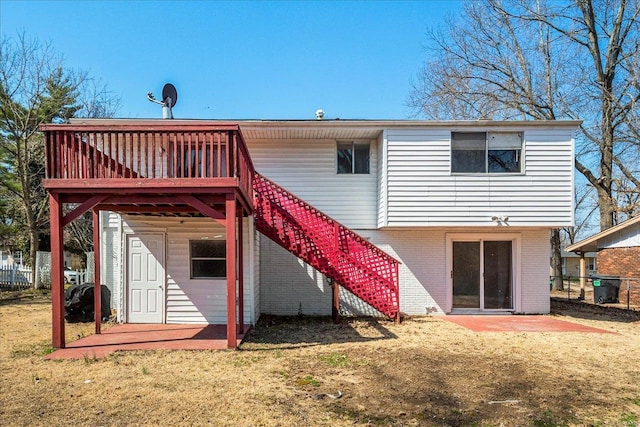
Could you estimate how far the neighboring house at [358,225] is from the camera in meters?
9.60

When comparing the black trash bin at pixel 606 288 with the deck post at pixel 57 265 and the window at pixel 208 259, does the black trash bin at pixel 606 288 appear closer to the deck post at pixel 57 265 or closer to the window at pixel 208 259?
the window at pixel 208 259

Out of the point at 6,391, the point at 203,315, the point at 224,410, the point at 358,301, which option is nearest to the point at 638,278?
the point at 358,301

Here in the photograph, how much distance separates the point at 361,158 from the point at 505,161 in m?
3.75

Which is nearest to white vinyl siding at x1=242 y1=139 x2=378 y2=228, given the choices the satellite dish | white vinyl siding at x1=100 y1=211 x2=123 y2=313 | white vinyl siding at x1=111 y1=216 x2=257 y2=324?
the satellite dish

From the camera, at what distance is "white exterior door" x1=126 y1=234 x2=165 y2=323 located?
9703mm

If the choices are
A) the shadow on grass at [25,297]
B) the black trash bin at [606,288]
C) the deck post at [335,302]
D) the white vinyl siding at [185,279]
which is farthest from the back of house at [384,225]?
the black trash bin at [606,288]

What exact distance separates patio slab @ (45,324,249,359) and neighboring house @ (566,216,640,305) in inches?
585

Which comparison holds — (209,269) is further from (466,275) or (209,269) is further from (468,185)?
(466,275)

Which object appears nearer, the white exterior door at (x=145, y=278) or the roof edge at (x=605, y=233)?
the white exterior door at (x=145, y=278)

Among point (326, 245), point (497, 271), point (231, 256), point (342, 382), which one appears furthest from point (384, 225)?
point (342, 382)

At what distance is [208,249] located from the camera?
979cm

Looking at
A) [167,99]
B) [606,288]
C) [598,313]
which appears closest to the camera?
[167,99]

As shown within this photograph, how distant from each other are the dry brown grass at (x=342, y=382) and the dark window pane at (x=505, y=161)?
4.22m

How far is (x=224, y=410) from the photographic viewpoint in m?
4.53
